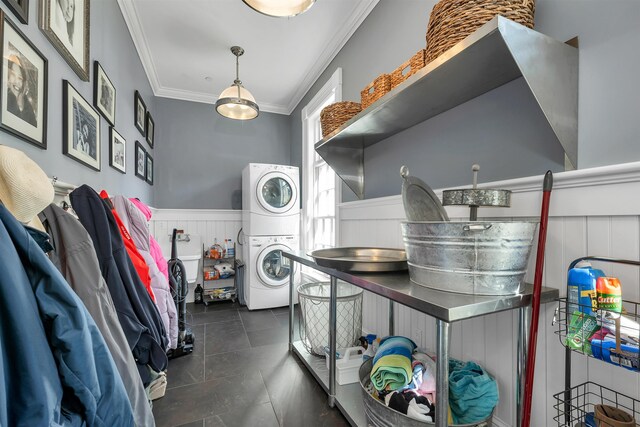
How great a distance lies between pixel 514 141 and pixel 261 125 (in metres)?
3.48

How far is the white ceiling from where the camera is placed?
2252mm

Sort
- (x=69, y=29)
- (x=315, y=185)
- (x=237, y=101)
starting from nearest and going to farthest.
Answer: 1. (x=69, y=29)
2. (x=237, y=101)
3. (x=315, y=185)

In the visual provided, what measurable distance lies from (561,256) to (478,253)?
41 centimetres

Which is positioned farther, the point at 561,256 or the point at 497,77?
the point at 497,77

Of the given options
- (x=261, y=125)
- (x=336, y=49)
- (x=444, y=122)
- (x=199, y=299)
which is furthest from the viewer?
(x=261, y=125)

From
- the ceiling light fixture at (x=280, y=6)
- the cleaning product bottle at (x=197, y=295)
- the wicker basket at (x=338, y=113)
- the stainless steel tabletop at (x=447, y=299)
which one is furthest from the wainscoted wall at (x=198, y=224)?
the stainless steel tabletop at (x=447, y=299)

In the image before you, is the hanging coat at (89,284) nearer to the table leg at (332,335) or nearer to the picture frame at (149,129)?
the table leg at (332,335)

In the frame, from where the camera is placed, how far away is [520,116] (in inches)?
44.4

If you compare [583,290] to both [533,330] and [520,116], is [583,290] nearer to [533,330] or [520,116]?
[533,330]

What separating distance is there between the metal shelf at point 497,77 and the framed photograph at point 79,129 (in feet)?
4.57

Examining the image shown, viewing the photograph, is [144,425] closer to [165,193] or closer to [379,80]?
[379,80]

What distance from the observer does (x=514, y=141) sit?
3.77 feet

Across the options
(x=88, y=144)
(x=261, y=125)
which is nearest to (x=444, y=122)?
(x=88, y=144)

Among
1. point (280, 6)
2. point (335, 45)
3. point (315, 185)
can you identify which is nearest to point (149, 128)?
point (315, 185)
